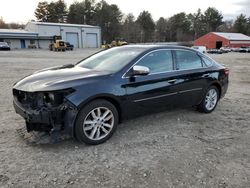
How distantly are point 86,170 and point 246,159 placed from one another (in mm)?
2344

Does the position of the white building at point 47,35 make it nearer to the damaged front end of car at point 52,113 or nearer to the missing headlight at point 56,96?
the damaged front end of car at point 52,113

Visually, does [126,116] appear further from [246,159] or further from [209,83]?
[209,83]

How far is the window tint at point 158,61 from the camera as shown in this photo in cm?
445

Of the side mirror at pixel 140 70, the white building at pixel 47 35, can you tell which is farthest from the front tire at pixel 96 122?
the white building at pixel 47 35

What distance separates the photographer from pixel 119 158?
353cm

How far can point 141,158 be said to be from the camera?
354 cm

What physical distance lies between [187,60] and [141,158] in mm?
2561

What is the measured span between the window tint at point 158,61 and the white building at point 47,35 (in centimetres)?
5088

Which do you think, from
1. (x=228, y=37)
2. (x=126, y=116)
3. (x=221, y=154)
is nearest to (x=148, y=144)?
(x=126, y=116)

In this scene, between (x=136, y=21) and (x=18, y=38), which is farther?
(x=136, y=21)

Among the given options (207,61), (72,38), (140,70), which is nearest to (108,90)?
(140,70)

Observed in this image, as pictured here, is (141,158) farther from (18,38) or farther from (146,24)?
(146,24)

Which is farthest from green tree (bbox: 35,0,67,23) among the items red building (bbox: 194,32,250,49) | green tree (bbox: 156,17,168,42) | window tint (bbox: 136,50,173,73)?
window tint (bbox: 136,50,173,73)

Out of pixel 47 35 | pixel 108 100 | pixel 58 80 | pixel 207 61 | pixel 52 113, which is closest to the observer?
pixel 52 113
